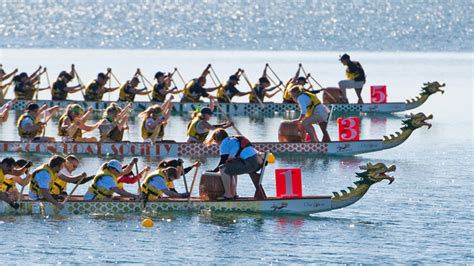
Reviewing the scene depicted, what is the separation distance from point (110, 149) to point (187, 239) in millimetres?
13492

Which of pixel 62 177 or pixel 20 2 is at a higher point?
pixel 20 2

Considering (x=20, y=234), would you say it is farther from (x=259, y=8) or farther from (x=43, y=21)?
(x=259, y=8)

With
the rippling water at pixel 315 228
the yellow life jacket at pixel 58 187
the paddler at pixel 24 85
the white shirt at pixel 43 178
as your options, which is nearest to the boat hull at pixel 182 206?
the rippling water at pixel 315 228

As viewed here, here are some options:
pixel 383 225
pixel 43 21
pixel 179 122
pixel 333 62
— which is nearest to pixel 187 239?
pixel 383 225

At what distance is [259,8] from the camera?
166125mm

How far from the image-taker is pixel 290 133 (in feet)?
146

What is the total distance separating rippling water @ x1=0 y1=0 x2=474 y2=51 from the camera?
127938mm

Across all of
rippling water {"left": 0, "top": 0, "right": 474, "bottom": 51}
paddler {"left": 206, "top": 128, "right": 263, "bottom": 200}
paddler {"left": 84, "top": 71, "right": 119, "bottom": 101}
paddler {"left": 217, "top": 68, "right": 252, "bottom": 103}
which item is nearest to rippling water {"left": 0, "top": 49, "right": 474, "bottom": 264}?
paddler {"left": 206, "top": 128, "right": 263, "bottom": 200}

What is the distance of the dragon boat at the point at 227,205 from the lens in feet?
106

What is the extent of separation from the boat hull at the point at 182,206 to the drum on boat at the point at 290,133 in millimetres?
11351

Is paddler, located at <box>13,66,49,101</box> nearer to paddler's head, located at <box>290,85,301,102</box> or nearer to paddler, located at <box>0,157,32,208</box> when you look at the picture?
paddler's head, located at <box>290,85,301,102</box>

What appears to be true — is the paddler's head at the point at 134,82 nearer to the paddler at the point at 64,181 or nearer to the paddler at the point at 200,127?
the paddler at the point at 200,127

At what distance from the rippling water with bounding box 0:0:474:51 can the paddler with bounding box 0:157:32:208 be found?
91.2 m

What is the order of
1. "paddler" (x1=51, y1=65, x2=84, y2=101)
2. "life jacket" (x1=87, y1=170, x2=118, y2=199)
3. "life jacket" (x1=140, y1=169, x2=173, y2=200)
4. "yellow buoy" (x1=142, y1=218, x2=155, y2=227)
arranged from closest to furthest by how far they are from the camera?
"yellow buoy" (x1=142, y1=218, x2=155, y2=227), "life jacket" (x1=87, y1=170, x2=118, y2=199), "life jacket" (x1=140, y1=169, x2=173, y2=200), "paddler" (x1=51, y1=65, x2=84, y2=101)
